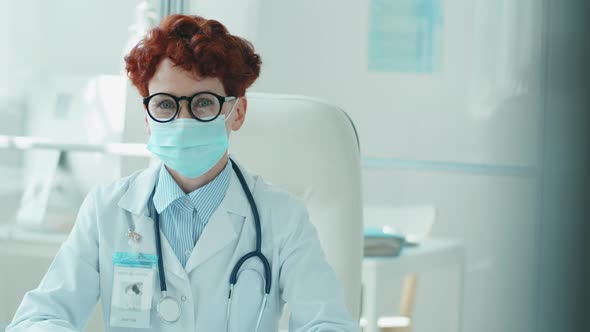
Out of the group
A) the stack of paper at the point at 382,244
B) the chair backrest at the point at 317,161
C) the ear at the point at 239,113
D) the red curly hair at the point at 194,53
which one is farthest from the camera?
the stack of paper at the point at 382,244

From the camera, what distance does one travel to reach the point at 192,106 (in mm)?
1373

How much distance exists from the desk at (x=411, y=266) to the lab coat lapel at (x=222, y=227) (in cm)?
131

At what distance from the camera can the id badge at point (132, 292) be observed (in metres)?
1.33

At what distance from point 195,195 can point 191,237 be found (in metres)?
0.07

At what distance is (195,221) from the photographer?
1.41 metres

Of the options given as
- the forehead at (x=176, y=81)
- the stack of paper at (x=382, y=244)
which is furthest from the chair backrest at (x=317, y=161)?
the stack of paper at (x=382, y=244)

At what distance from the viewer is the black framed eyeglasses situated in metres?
1.36

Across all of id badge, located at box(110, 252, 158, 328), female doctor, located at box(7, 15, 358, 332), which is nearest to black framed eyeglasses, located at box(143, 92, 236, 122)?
female doctor, located at box(7, 15, 358, 332)

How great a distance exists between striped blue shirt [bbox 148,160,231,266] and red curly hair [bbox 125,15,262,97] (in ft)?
0.54

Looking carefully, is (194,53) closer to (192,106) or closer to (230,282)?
(192,106)

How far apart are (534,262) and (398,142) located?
612mm

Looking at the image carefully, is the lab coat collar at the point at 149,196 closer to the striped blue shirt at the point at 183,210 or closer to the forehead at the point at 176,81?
the striped blue shirt at the point at 183,210

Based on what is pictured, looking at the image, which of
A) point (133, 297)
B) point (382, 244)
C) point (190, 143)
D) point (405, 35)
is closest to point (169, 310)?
point (133, 297)

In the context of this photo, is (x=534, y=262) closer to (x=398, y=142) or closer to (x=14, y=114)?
(x=398, y=142)
